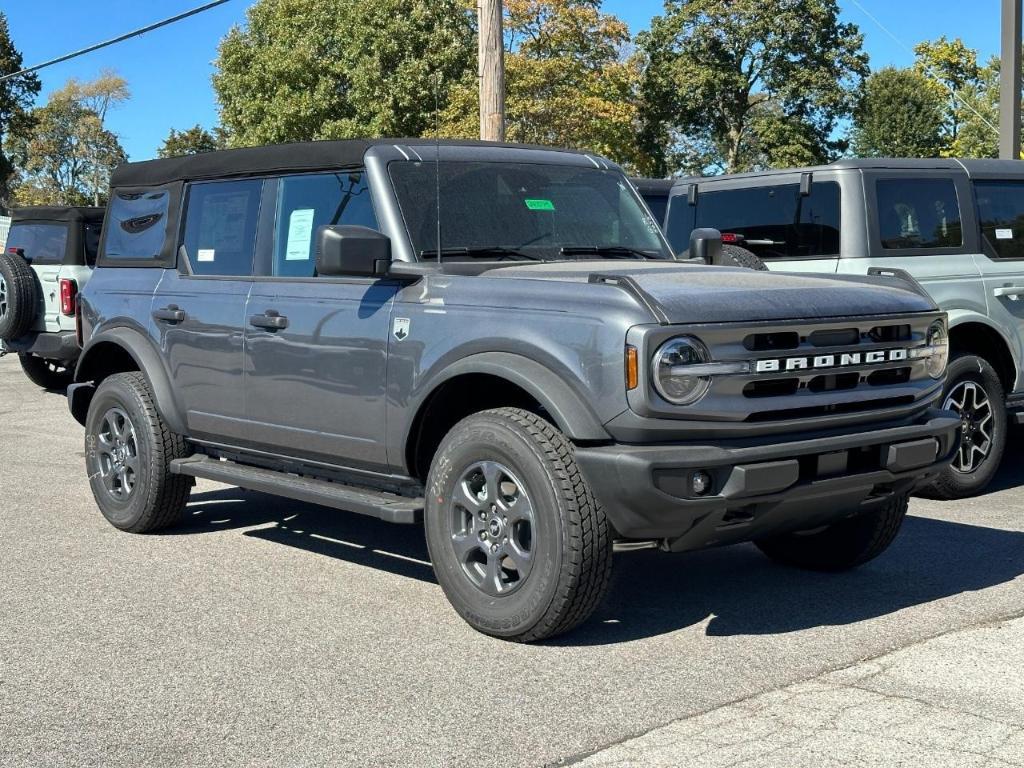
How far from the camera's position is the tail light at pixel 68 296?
44.3 ft

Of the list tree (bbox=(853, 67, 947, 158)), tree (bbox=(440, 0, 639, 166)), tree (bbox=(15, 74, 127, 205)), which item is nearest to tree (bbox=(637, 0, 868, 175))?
tree (bbox=(440, 0, 639, 166))

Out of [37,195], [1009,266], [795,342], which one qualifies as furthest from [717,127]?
[37,195]

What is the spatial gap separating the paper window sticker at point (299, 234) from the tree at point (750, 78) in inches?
1884

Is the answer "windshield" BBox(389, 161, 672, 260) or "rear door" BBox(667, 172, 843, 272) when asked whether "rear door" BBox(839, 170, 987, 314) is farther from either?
"windshield" BBox(389, 161, 672, 260)

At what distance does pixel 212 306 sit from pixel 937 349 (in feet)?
11.4

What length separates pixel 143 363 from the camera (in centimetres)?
702

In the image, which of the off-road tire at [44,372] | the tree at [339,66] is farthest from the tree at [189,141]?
the off-road tire at [44,372]

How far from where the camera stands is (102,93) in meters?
102

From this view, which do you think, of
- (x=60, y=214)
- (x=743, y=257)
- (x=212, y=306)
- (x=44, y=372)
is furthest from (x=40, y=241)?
(x=743, y=257)

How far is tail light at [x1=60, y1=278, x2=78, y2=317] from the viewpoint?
13.5 m

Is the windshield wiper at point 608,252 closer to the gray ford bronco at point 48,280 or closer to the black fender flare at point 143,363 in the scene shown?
the black fender flare at point 143,363

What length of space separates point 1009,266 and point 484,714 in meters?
5.68

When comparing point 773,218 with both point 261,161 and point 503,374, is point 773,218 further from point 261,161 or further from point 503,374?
point 503,374

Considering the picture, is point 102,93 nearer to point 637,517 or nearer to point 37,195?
point 37,195
